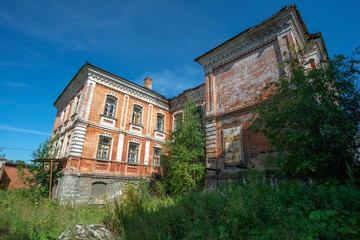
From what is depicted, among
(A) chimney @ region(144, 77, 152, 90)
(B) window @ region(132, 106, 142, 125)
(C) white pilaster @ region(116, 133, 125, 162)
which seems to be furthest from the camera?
(A) chimney @ region(144, 77, 152, 90)

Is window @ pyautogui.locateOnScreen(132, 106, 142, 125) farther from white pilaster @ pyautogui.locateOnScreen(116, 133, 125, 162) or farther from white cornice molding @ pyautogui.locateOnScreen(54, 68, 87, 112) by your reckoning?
white cornice molding @ pyautogui.locateOnScreen(54, 68, 87, 112)

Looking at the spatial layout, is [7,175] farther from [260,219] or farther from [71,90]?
[260,219]

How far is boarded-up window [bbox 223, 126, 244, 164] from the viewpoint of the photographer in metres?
9.60

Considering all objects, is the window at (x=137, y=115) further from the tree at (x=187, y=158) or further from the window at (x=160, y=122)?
the tree at (x=187, y=158)

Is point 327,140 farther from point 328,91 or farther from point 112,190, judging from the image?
point 112,190

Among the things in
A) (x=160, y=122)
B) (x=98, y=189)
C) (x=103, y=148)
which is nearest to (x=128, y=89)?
(x=160, y=122)

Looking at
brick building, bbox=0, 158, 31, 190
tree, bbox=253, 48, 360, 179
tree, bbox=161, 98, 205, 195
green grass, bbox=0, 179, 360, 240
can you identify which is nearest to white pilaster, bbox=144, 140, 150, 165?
tree, bbox=161, 98, 205, 195

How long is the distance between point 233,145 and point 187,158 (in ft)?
10.2

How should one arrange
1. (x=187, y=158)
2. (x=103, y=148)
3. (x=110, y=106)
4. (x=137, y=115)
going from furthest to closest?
(x=137, y=115) < (x=110, y=106) < (x=103, y=148) < (x=187, y=158)

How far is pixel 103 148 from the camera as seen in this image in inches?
540

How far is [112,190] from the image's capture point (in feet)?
42.9

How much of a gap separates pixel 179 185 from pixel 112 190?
5.42 m

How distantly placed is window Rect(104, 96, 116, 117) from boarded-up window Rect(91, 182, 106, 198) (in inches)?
208

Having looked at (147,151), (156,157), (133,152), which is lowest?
(156,157)
